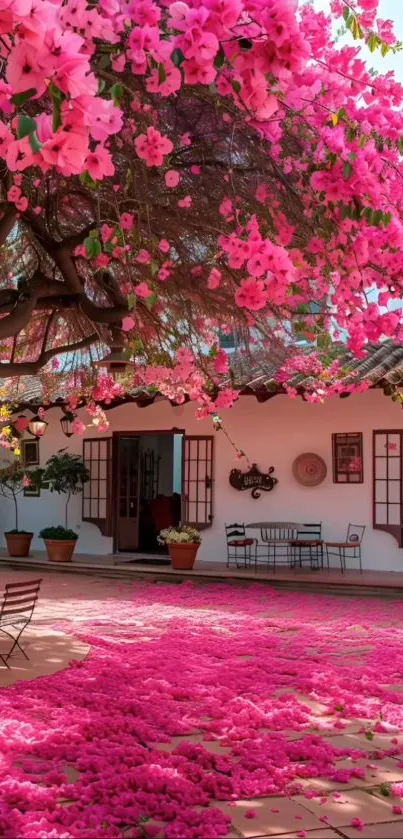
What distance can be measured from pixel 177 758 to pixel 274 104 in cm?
323

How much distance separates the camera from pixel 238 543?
1250cm

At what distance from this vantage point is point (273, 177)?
4836 mm

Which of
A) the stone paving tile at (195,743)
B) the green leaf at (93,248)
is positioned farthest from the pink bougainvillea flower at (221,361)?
the green leaf at (93,248)

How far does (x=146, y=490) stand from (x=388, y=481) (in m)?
5.90

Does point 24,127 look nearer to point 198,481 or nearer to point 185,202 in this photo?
point 185,202

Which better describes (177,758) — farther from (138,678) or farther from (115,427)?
(115,427)

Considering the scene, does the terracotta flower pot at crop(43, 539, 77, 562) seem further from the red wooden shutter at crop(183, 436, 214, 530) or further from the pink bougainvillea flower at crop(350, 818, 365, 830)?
the pink bougainvillea flower at crop(350, 818, 365, 830)

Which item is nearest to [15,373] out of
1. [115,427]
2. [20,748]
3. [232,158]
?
[232,158]

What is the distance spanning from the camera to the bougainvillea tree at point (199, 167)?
2.16 m

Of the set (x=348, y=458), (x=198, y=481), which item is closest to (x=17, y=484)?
(x=198, y=481)

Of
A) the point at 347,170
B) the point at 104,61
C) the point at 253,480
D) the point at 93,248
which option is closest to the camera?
the point at 104,61

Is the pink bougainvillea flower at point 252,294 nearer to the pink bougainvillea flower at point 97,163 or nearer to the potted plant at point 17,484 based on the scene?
the pink bougainvillea flower at point 97,163

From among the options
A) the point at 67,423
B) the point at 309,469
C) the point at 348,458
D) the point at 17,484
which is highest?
the point at 67,423

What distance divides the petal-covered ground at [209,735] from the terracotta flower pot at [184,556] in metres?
3.78
